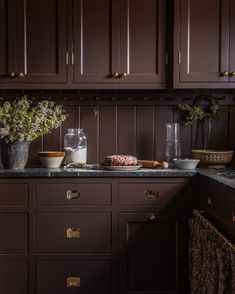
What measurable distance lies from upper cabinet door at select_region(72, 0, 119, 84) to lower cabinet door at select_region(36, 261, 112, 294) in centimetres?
122

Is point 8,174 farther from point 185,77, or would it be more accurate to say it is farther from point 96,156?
point 185,77

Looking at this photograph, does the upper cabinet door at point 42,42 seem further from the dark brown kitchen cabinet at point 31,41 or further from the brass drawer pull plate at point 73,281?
the brass drawer pull plate at point 73,281

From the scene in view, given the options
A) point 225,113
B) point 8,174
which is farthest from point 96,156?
point 225,113

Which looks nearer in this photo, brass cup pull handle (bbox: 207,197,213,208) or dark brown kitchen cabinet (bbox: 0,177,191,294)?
brass cup pull handle (bbox: 207,197,213,208)

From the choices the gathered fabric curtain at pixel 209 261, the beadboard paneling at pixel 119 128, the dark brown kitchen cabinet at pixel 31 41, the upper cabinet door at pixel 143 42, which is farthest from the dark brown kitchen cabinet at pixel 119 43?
the gathered fabric curtain at pixel 209 261

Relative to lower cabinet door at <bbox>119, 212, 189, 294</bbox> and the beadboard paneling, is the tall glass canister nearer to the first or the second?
the beadboard paneling

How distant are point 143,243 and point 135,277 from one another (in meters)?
0.22

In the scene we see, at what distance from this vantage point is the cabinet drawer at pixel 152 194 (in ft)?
9.11

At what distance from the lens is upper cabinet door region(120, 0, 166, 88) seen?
9.75 feet

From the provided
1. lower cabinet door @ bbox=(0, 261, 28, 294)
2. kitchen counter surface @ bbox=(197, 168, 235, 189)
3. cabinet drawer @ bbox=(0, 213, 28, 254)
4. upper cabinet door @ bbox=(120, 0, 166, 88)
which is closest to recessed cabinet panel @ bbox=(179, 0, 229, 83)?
upper cabinet door @ bbox=(120, 0, 166, 88)

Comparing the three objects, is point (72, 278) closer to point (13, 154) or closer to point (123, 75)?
point (13, 154)

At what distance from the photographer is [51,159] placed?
300 centimetres

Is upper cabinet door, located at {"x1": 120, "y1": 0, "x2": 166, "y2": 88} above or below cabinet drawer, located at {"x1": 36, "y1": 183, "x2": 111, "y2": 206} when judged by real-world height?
above

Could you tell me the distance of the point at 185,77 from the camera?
298 centimetres
